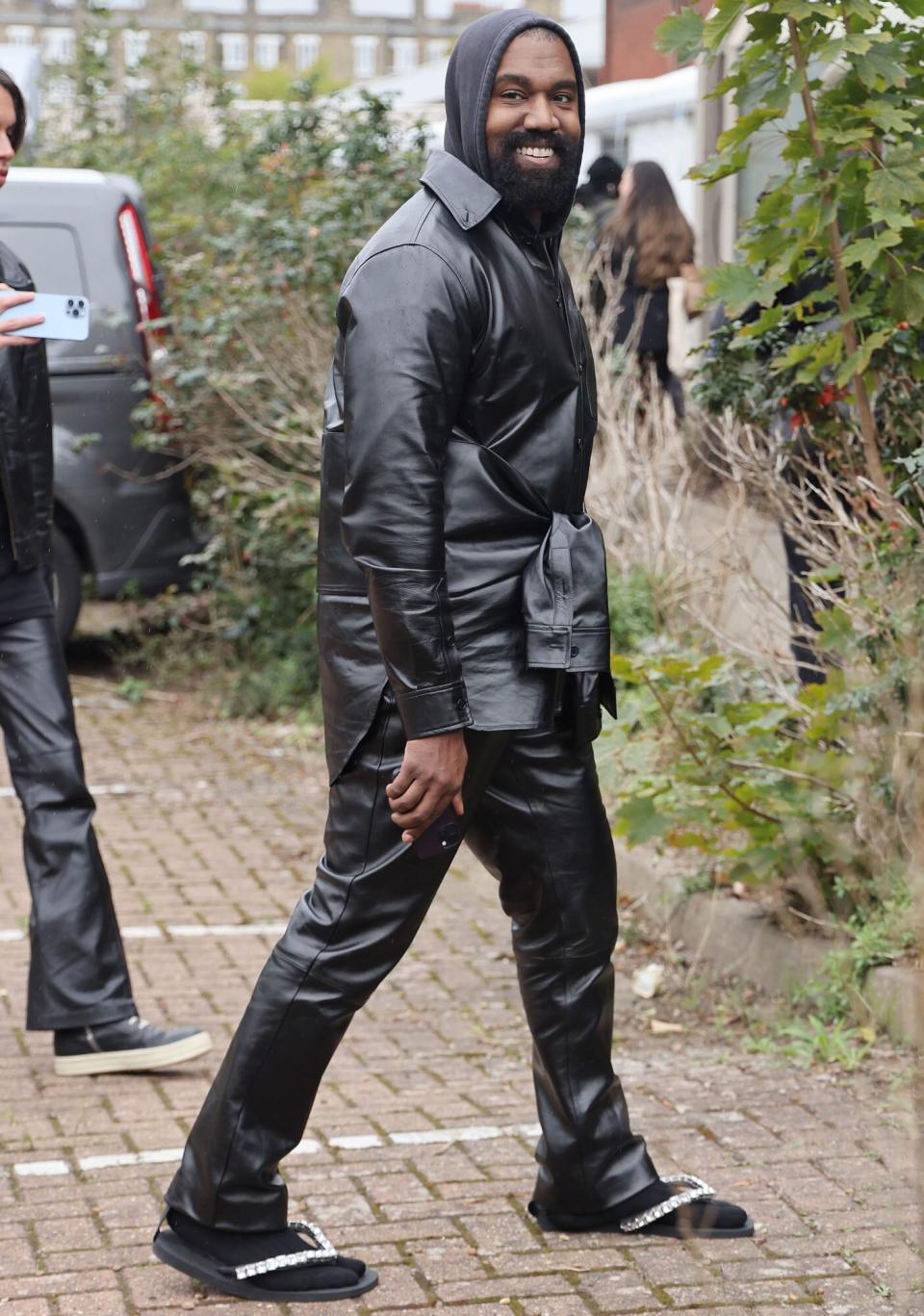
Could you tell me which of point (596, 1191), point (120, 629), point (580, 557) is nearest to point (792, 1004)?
point (596, 1191)

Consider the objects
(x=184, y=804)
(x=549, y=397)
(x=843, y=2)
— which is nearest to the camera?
(x=549, y=397)

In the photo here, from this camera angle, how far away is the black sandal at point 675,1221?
3.60 metres

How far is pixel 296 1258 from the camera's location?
335 centimetres

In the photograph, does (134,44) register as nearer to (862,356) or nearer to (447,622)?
(862,356)

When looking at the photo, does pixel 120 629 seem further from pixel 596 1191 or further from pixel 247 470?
pixel 596 1191

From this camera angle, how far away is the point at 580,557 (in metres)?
3.28

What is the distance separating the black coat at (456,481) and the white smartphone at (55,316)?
Answer: 3.80 feet

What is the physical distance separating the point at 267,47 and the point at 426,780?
3766 inches

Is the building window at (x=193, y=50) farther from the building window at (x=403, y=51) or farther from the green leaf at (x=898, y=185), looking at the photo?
the building window at (x=403, y=51)

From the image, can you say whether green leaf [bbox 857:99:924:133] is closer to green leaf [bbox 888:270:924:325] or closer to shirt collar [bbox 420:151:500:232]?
green leaf [bbox 888:270:924:325]

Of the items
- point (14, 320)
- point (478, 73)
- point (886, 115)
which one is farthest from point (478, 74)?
point (14, 320)

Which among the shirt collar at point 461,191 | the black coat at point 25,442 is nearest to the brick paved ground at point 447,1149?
the black coat at point 25,442

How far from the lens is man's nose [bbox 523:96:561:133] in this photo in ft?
10.5

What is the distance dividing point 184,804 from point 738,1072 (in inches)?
134
